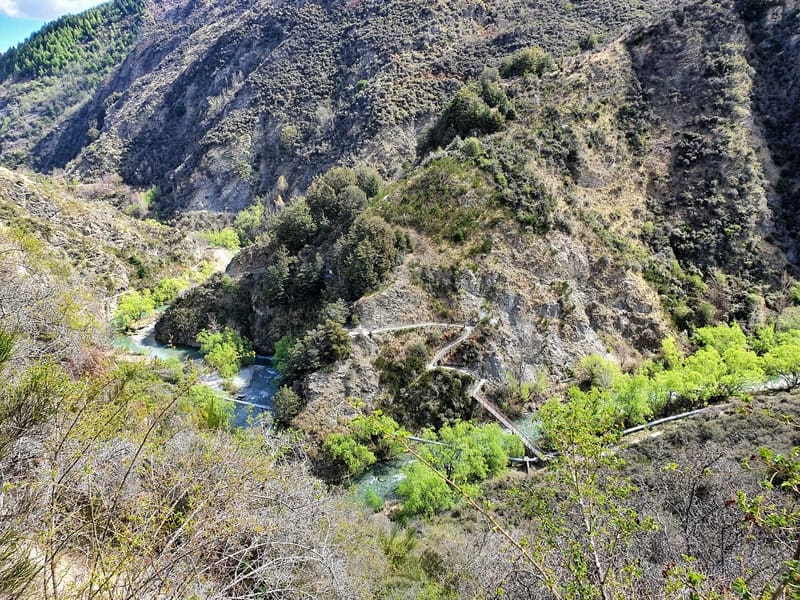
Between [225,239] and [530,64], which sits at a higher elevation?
[530,64]

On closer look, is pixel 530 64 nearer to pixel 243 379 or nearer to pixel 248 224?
pixel 243 379

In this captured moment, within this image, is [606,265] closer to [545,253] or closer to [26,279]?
[545,253]

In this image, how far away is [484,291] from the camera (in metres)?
39.2

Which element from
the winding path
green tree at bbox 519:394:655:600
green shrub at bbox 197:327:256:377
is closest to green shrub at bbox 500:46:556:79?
the winding path

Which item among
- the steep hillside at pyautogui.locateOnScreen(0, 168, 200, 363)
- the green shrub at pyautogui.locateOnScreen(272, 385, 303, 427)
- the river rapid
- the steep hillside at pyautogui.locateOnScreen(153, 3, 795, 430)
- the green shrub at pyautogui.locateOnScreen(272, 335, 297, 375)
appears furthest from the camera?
the green shrub at pyautogui.locateOnScreen(272, 335, 297, 375)

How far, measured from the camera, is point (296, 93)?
324ft

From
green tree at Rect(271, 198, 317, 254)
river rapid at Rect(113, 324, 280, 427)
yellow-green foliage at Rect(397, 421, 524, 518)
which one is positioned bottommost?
yellow-green foliage at Rect(397, 421, 524, 518)

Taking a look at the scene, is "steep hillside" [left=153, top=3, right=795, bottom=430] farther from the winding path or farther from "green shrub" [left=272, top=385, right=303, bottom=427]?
"green shrub" [left=272, top=385, right=303, bottom=427]

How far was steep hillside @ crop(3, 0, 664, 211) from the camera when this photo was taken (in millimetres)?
Answer: 78750

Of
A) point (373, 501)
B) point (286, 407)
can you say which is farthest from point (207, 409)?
point (373, 501)

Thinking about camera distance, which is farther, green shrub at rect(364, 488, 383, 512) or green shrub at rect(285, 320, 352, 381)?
green shrub at rect(285, 320, 352, 381)

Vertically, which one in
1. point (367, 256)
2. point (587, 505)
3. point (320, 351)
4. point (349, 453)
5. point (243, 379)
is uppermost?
point (367, 256)

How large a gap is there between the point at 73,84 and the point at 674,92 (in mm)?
182154

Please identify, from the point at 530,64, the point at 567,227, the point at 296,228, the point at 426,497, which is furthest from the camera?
the point at 530,64
